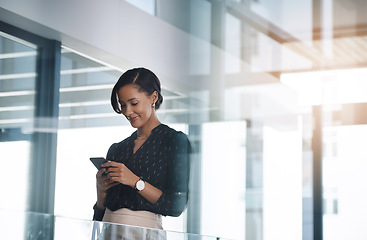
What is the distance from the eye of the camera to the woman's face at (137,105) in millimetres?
3449

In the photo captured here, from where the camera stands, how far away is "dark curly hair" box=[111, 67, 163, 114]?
3472 millimetres

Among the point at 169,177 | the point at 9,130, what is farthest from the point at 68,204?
the point at 169,177

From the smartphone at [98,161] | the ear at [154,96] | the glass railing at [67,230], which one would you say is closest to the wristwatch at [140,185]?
the smartphone at [98,161]

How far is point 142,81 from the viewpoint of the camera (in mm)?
3494

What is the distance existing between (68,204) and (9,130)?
2.27ft

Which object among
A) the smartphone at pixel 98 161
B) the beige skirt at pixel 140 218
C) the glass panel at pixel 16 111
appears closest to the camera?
the beige skirt at pixel 140 218

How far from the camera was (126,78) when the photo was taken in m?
3.57

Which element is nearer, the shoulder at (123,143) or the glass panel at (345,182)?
the glass panel at (345,182)

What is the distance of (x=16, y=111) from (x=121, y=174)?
1138 millimetres

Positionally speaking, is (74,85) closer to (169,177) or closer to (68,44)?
(68,44)

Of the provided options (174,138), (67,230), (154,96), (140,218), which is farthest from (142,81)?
(67,230)

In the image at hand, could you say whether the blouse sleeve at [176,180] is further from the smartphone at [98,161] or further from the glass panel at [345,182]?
the glass panel at [345,182]

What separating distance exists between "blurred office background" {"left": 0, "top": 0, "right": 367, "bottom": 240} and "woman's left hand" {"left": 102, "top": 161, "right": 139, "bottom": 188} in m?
0.22

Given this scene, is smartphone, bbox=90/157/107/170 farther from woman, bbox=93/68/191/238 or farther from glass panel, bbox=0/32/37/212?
glass panel, bbox=0/32/37/212
